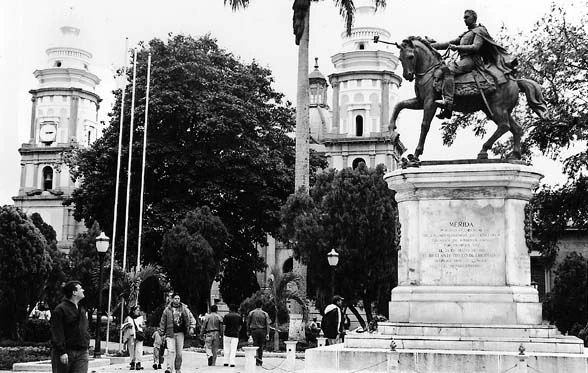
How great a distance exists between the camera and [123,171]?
1484 inches

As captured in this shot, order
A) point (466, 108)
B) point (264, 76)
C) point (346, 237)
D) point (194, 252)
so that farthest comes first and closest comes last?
point (264, 76)
point (194, 252)
point (346, 237)
point (466, 108)

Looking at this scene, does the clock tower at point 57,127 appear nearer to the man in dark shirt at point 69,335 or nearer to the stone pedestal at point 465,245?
the stone pedestal at point 465,245

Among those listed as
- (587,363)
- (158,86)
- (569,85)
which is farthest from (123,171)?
(587,363)

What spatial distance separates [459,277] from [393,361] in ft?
6.76

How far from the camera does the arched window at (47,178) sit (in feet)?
240

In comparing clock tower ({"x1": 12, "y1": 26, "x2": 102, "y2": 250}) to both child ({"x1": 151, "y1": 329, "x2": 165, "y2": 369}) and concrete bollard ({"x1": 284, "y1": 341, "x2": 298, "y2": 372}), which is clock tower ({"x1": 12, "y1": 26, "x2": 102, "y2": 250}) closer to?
child ({"x1": 151, "y1": 329, "x2": 165, "y2": 369})

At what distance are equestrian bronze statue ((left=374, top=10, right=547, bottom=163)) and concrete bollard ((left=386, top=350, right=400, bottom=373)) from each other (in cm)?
350

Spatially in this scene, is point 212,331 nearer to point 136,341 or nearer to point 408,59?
point 136,341

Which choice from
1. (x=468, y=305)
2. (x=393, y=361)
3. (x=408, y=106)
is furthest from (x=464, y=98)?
(x=393, y=361)

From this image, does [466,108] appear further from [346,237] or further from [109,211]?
[109,211]

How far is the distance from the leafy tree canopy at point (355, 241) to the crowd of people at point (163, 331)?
30.3 ft

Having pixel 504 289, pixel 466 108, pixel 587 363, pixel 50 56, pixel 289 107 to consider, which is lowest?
pixel 587 363

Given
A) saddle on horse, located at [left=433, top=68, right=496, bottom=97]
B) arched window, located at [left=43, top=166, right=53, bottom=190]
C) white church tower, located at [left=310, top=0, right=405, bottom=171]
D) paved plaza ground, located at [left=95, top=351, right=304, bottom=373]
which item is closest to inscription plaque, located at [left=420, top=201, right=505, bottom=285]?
saddle on horse, located at [left=433, top=68, right=496, bottom=97]

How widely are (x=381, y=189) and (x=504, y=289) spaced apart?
20376mm
